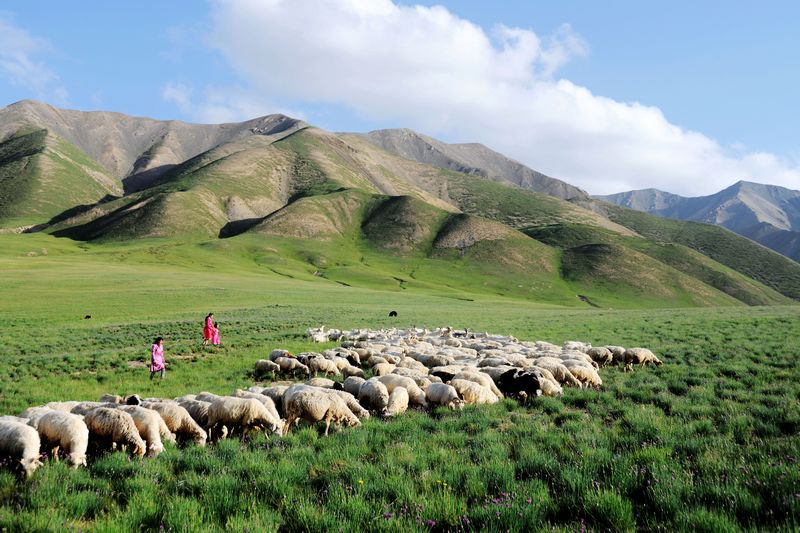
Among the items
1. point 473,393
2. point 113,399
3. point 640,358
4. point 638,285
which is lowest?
point 113,399

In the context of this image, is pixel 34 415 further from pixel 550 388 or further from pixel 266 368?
pixel 550 388

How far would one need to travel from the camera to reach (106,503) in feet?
20.7

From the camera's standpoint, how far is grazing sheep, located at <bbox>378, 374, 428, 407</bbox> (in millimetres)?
12930

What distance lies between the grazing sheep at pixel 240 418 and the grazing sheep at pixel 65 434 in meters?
2.50

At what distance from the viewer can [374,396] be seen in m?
12.5

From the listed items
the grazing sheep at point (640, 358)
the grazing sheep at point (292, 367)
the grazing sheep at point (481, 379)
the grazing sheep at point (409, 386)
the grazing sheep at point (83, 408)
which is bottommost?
the grazing sheep at point (292, 367)

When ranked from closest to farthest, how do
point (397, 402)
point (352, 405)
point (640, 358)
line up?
point (352, 405) < point (397, 402) < point (640, 358)

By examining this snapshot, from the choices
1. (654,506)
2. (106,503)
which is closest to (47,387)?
(106,503)

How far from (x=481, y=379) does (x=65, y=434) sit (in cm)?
1049

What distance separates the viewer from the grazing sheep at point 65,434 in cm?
841

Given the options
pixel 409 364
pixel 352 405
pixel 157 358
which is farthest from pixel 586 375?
pixel 157 358

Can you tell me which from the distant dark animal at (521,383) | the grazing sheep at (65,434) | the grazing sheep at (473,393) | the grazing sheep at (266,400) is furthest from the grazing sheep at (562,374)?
the grazing sheep at (65,434)

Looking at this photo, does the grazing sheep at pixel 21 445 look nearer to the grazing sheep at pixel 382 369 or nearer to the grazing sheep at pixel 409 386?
the grazing sheep at pixel 409 386

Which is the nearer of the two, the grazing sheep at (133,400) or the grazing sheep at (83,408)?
the grazing sheep at (83,408)
